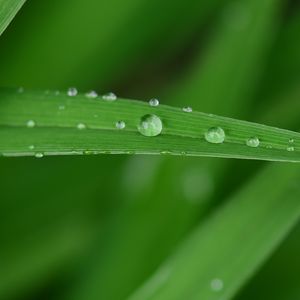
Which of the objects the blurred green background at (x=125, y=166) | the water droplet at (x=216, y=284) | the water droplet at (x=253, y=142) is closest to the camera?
the water droplet at (x=253, y=142)

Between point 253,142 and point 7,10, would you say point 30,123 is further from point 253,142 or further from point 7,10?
point 253,142

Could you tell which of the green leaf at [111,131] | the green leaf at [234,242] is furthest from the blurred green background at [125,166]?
the green leaf at [111,131]

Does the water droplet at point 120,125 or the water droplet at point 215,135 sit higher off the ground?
the water droplet at point 120,125

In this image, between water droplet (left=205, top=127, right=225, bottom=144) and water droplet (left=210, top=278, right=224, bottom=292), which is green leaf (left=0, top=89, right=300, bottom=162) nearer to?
water droplet (left=205, top=127, right=225, bottom=144)

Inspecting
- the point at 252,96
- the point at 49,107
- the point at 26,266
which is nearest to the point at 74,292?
the point at 26,266

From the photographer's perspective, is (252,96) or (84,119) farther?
(252,96)

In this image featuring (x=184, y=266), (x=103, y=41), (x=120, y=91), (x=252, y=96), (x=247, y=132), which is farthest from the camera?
(x=120, y=91)

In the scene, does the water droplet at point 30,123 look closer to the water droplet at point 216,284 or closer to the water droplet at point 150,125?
the water droplet at point 150,125

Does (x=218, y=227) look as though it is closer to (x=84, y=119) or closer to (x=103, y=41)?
(x=84, y=119)
